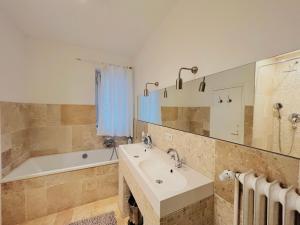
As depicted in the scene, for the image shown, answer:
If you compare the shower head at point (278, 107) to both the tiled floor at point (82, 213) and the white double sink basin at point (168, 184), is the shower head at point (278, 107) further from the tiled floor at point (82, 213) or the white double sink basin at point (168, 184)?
the tiled floor at point (82, 213)

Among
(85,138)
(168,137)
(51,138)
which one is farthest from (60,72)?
(168,137)

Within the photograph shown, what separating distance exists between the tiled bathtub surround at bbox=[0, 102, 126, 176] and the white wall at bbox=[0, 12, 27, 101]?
0.16 m

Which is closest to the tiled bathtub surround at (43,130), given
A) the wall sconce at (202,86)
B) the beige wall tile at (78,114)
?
the beige wall tile at (78,114)

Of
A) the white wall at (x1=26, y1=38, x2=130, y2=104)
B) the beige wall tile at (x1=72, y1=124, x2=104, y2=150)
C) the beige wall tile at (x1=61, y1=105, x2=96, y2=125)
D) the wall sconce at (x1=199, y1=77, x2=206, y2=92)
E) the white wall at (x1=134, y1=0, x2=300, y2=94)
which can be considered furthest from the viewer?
the beige wall tile at (x1=72, y1=124, x2=104, y2=150)

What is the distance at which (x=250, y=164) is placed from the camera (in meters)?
0.84

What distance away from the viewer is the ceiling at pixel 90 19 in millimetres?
1571

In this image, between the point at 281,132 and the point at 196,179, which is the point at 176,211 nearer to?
the point at 196,179

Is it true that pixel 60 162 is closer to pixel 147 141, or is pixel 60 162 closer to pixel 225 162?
pixel 147 141

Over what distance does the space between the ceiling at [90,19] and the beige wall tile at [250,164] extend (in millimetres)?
1572

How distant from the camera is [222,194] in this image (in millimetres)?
996

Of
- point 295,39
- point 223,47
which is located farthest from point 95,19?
point 295,39

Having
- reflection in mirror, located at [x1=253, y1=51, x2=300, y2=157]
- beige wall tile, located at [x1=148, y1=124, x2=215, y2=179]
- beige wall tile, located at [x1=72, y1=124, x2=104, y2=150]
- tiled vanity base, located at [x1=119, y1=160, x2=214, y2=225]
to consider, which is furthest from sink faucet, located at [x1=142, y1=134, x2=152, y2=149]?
reflection in mirror, located at [x1=253, y1=51, x2=300, y2=157]

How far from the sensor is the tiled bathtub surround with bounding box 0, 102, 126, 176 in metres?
1.88

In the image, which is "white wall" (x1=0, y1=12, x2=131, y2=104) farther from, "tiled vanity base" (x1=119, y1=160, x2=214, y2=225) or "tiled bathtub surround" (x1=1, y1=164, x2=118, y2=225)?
"tiled vanity base" (x1=119, y1=160, x2=214, y2=225)
